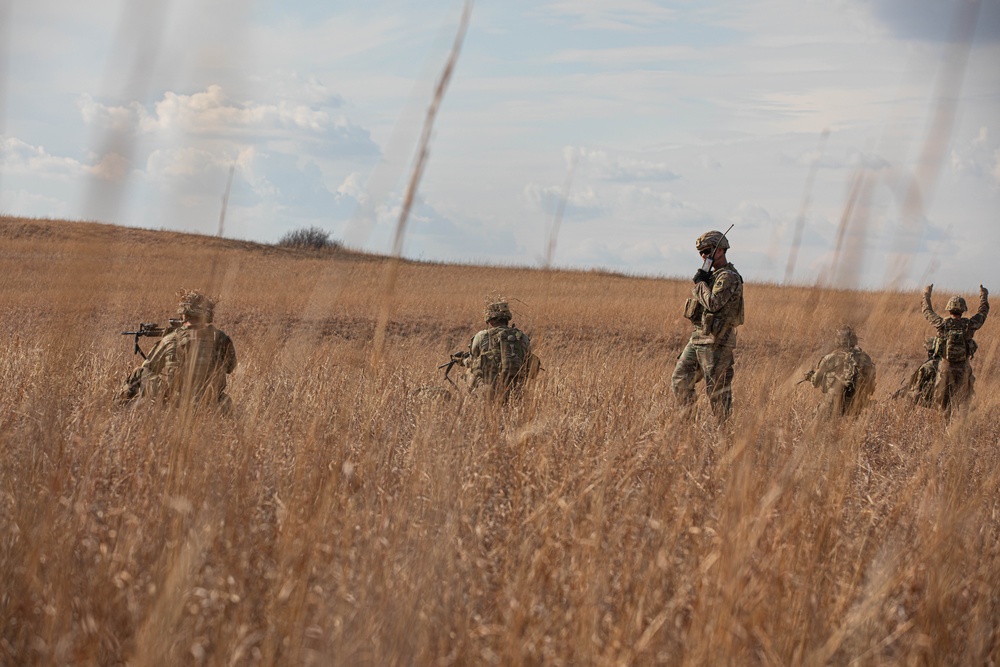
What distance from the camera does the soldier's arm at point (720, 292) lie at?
6695mm

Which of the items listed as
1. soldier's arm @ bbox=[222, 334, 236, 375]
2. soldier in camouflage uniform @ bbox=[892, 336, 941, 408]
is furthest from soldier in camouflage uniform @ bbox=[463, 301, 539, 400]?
soldier in camouflage uniform @ bbox=[892, 336, 941, 408]

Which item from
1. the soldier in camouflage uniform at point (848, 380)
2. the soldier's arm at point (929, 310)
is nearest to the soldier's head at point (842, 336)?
the soldier in camouflage uniform at point (848, 380)

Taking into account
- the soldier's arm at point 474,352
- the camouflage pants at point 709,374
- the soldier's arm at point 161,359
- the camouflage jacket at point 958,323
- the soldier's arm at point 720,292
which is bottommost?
the soldier's arm at point 161,359

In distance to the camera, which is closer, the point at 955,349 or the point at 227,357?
the point at 227,357

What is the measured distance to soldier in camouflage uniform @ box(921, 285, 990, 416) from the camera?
7.61 meters

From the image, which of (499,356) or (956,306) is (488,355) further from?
(956,306)

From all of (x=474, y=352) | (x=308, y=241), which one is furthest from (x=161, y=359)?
(x=308, y=241)

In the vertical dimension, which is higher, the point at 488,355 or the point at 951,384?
the point at 951,384

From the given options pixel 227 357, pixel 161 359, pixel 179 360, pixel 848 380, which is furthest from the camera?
pixel 848 380

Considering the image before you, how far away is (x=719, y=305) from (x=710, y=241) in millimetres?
617

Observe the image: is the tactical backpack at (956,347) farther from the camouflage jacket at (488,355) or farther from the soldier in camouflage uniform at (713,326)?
the camouflage jacket at (488,355)

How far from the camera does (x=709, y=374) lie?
6750mm

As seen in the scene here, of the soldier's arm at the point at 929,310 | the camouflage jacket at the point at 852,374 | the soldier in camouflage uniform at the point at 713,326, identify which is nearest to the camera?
the camouflage jacket at the point at 852,374

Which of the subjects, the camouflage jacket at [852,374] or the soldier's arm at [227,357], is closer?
the soldier's arm at [227,357]
